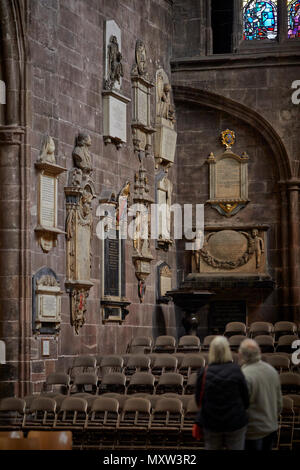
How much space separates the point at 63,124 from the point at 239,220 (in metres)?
6.11

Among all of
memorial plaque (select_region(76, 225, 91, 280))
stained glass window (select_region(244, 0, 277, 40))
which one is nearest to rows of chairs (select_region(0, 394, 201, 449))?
memorial plaque (select_region(76, 225, 91, 280))

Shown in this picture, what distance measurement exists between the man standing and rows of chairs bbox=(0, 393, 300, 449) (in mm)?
3238

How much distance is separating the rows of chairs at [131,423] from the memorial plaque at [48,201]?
147 inches

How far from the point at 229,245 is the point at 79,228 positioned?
5431 mm

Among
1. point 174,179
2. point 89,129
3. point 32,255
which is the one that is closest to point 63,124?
point 89,129

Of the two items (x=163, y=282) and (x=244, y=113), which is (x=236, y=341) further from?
(x=244, y=113)

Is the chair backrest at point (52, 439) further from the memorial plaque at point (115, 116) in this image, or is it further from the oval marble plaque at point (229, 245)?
the oval marble plaque at point (229, 245)

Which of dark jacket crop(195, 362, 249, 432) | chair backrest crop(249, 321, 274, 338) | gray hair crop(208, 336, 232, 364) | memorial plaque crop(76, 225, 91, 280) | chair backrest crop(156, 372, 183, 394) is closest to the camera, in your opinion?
dark jacket crop(195, 362, 249, 432)

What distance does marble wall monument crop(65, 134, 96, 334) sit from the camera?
16.0 meters

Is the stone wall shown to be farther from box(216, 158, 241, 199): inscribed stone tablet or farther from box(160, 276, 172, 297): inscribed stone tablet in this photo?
box(216, 158, 241, 199): inscribed stone tablet

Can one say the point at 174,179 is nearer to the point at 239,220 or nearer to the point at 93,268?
the point at 239,220

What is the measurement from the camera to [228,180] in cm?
2116

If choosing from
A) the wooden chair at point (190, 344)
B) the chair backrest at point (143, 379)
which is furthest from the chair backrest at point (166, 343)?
the chair backrest at point (143, 379)

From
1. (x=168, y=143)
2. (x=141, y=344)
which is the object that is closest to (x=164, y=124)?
(x=168, y=143)
